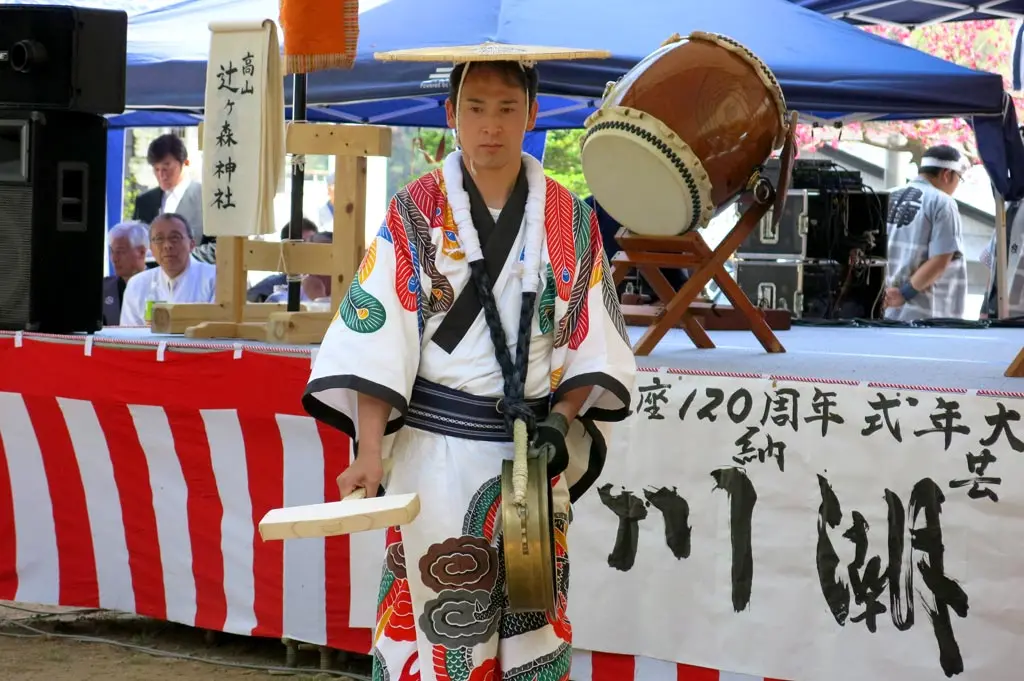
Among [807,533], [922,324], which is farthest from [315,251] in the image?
[922,324]

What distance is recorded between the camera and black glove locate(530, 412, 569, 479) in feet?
6.24

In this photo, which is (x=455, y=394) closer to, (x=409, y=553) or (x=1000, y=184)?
(x=409, y=553)

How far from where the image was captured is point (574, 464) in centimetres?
214

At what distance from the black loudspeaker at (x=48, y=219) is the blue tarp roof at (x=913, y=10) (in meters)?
5.35

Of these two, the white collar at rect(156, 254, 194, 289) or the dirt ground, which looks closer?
the dirt ground

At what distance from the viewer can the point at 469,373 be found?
77.9 inches

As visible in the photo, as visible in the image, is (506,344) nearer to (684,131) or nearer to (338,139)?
(684,131)

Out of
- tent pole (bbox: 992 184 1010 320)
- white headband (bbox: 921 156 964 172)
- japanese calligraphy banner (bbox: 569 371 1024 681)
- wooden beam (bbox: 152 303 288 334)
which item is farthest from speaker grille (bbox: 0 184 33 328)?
white headband (bbox: 921 156 964 172)

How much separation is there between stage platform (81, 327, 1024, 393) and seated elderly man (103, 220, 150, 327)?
1900 mm

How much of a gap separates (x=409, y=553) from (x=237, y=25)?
225 centimetres

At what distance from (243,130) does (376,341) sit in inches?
77.8

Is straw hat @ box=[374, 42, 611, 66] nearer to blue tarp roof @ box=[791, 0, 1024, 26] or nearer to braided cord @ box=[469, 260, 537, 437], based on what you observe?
braided cord @ box=[469, 260, 537, 437]

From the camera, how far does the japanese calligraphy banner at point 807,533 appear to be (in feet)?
8.93

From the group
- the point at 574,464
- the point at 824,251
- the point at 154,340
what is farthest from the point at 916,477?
the point at 824,251
